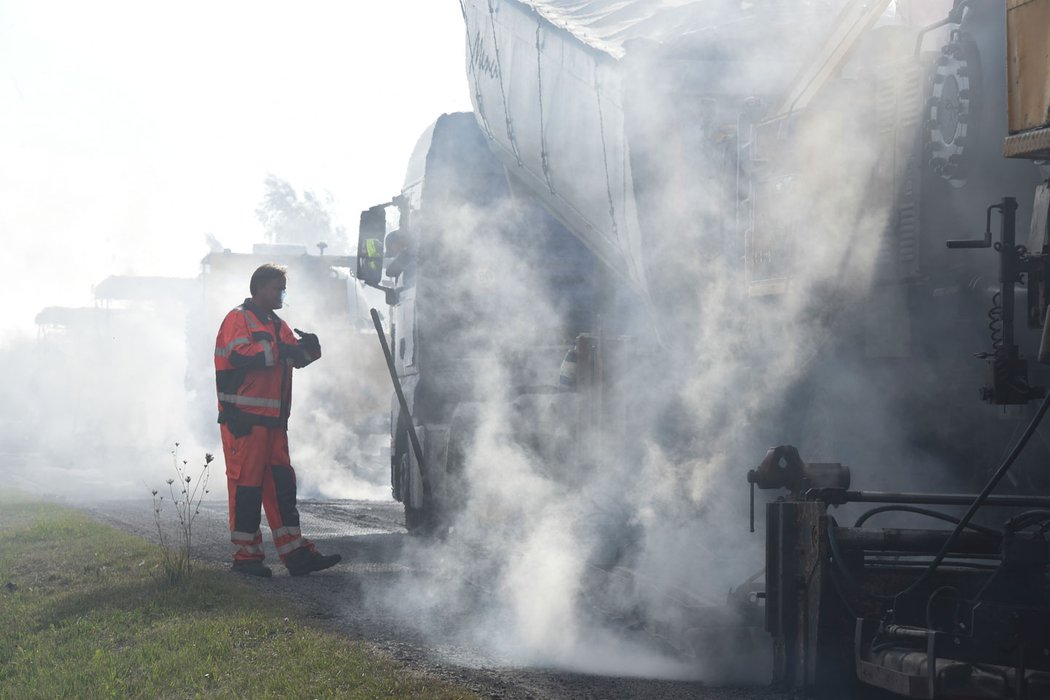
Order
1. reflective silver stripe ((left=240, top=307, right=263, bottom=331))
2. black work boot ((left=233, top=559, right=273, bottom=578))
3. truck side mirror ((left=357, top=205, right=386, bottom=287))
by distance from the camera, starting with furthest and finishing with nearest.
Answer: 1. truck side mirror ((left=357, top=205, right=386, bottom=287))
2. reflective silver stripe ((left=240, top=307, right=263, bottom=331))
3. black work boot ((left=233, top=559, right=273, bottom=578))

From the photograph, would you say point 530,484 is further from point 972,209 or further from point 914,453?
point 972,209

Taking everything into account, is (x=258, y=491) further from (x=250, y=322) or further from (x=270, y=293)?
(x=270, y=293)

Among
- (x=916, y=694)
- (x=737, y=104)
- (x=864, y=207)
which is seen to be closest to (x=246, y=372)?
(x=737, y=104)

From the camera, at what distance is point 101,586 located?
7.17 metres

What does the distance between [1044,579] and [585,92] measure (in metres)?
4.99

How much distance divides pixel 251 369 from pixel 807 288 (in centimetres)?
366

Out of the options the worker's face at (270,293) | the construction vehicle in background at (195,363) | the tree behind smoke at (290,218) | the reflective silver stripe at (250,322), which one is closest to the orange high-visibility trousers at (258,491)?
the reflective silver stripe at (250,322)

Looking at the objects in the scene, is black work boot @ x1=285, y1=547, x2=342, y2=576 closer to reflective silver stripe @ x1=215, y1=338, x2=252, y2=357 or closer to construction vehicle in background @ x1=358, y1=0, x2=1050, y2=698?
reflective silver stripe @ x1=215, y1=338, x2=252, y2=357

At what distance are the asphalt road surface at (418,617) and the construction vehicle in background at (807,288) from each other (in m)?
0.56

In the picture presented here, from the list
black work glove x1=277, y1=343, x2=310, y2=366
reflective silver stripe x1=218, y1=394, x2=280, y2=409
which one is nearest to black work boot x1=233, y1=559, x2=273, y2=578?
reflective silver stripe x1=218, y1=394, x2=280, y2=409

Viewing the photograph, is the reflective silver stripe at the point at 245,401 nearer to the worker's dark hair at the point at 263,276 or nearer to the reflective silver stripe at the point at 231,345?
the reflective silver stripe at the point at 231,345

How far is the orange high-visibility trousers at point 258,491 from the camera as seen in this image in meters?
7.79

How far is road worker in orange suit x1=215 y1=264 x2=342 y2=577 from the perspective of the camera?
309 inches

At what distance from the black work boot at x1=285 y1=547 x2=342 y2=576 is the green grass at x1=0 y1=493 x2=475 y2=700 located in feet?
1.92
